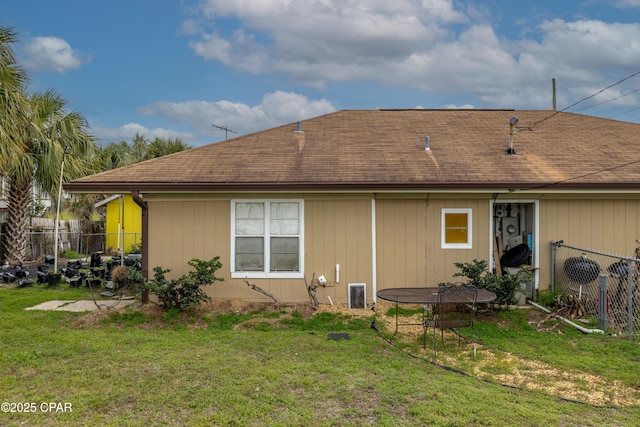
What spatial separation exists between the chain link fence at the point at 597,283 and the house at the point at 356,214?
28cm

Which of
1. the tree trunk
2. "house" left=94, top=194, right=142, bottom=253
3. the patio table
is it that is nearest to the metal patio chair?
the patio table

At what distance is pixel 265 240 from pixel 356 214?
1.76 metres

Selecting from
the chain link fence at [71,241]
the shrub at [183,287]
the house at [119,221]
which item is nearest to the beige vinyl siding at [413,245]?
the shrub at [183,287]

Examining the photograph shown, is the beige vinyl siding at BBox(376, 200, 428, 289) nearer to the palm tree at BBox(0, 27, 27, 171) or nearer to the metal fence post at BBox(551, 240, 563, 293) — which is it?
the metal fence post at BBox(551, 240, 563, 293)

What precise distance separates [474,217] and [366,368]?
4.52 m

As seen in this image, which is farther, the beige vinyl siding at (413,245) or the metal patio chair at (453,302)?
the beige vinyl siding at (413,245)

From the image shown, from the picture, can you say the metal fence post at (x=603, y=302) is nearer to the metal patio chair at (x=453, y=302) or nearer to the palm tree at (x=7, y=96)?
the metal patio chair at (x=453, y=302)

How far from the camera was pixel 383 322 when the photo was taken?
7.07 meters

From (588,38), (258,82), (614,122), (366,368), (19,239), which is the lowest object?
(366,368)

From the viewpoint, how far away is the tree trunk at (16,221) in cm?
1488

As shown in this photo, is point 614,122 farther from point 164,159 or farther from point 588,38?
point 164,159

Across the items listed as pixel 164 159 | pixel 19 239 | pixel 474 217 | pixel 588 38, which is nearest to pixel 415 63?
pixel 588 38

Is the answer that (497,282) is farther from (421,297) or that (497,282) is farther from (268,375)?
(268,375)

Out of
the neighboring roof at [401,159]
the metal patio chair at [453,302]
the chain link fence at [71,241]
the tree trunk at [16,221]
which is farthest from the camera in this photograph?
the chain link fence at [71,241]
